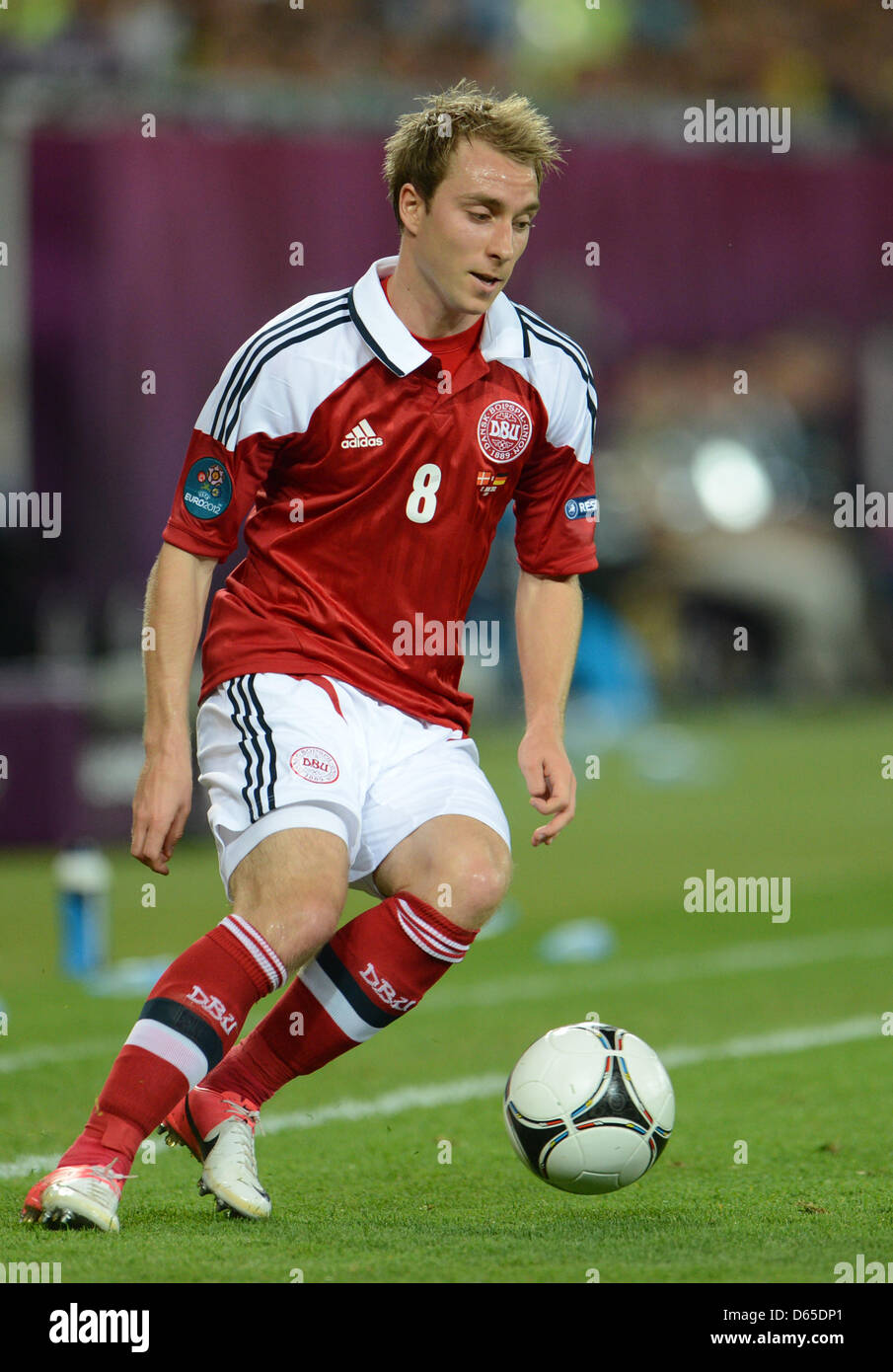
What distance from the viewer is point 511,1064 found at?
6102mm

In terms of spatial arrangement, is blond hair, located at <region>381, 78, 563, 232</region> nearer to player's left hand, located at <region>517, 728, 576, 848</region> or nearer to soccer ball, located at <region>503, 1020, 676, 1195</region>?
player's left hand, located at <region>517, 728, 576, 848</region>

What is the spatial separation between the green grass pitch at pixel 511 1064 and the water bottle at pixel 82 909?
0.14m

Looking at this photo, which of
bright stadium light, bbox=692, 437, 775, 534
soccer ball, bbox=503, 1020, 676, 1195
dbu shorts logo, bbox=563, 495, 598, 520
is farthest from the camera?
bright stadium light, bbox=692, 437, 775, 534

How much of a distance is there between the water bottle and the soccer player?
118 inches

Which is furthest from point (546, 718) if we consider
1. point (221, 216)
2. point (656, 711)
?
point (656, 711)

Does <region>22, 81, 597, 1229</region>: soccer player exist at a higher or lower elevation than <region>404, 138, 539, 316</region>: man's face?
lower

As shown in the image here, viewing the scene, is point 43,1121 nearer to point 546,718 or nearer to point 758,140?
point 546,718

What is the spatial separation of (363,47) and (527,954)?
12617mm

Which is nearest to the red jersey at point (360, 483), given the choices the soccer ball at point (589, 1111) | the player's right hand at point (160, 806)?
the player's right hand at point (160, 806)

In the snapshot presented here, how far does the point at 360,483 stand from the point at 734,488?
1527 centimetres

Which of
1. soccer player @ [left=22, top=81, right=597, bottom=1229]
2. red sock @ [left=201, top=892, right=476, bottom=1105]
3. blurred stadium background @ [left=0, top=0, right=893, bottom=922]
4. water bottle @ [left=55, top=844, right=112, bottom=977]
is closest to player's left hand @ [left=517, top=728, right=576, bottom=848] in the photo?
soccer player @ [left=22, top=81, right=597, bottom=1229]

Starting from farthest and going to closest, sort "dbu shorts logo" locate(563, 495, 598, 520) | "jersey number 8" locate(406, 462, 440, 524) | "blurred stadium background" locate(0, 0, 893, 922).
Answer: "blurred stadium background" locate(0, 0, 893, 922), "dbu shorts logo" locate(563, 495, 598, 520), "jersey number 8" locate(406, 462, 440, 524)

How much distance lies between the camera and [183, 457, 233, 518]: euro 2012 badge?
13.1 ft
